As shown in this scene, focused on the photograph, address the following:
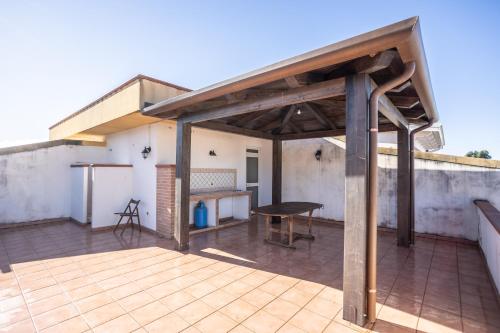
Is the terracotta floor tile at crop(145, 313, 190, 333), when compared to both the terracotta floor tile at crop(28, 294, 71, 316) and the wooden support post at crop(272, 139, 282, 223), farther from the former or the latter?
the wooden support post at crop(272, 139, 282, 223)

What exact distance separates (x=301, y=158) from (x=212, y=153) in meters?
3.06

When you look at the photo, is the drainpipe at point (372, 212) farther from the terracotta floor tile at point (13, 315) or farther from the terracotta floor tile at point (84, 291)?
the terracotta floor tile at point (13, 315)

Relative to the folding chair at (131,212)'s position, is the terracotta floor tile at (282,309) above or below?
below

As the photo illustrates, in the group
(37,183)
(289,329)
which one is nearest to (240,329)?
(289,329)

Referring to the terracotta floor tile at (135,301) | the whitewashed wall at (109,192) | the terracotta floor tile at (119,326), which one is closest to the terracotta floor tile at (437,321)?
the terracotta floor tile at (119,326)

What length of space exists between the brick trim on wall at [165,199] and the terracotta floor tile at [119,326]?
3.14 metres

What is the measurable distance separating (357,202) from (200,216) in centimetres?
486

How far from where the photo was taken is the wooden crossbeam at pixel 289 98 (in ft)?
8.80

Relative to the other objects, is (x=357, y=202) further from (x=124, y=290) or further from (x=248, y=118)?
(x=248, y=118)

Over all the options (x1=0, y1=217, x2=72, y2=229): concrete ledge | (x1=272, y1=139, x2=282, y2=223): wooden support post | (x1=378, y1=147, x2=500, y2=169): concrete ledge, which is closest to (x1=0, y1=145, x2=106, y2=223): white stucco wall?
(x1=0, y1=217, x2=72, y2=229): concrete ledge

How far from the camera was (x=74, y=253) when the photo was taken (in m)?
4.59

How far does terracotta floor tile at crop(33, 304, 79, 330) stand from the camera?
7.86 feet

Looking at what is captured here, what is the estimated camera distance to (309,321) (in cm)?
246

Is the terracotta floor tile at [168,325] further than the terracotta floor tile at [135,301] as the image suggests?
No
